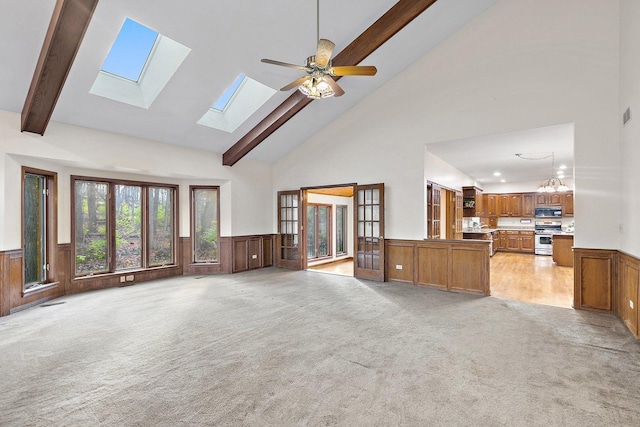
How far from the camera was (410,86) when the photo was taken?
5785 millimetres

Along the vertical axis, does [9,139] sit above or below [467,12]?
below

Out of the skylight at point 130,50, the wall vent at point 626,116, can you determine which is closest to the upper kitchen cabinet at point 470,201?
the wall vent at point 626,116

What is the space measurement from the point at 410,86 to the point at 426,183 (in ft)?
6.26

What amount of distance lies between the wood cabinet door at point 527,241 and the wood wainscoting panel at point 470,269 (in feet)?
23.7

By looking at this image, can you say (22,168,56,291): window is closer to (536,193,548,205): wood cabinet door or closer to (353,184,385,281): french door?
(353,184,385,281): french door

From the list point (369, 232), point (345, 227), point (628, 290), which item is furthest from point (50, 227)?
point (628, 290)

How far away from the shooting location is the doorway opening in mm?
8836

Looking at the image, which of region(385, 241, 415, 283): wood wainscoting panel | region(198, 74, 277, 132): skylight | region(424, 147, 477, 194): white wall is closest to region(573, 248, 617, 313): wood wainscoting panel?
region(385, 241, 415, 283): wood wainscoting panel

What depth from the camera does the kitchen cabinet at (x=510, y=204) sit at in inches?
434

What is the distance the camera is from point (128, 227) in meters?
6.20

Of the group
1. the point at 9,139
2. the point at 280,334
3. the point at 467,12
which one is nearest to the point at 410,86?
the point at 467,12

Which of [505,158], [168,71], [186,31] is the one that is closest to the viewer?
[186,31]

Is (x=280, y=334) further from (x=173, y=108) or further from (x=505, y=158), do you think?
(x=505, y=158)

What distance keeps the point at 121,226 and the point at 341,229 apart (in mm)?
6393
